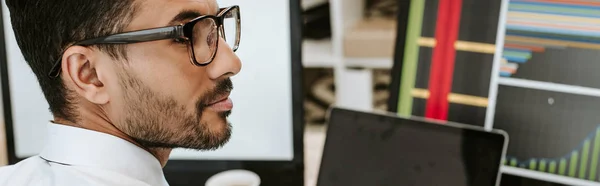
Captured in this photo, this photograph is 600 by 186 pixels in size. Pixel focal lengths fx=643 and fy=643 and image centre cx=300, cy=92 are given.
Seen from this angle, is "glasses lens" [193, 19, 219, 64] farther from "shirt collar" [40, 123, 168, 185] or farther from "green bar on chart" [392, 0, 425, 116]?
"green bar on chart" [392, 0, 425, 116]

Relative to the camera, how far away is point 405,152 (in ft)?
2.72

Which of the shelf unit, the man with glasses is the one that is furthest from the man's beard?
the shelf unit

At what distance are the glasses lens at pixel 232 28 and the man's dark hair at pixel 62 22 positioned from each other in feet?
→ 0.52

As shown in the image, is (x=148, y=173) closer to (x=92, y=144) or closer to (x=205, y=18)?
(x=92, y=144)

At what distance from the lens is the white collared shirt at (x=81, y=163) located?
26.7 inches

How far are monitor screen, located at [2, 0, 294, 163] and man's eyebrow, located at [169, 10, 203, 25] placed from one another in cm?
20

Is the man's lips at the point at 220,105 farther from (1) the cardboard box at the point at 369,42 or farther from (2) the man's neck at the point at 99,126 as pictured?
(1) the cardboard box at the point at 369,42

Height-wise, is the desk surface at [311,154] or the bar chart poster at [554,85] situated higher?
the bar chart poster at [554,85]

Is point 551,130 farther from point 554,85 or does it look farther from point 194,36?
point 194,36

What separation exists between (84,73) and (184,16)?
0.12 metres

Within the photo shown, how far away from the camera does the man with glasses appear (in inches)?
25.1

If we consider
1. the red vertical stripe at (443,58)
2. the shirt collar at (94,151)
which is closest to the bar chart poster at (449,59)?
the red vertical stripe at (443,58)

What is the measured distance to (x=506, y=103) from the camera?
0.85 m

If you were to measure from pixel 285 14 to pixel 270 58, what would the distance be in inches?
2.6
